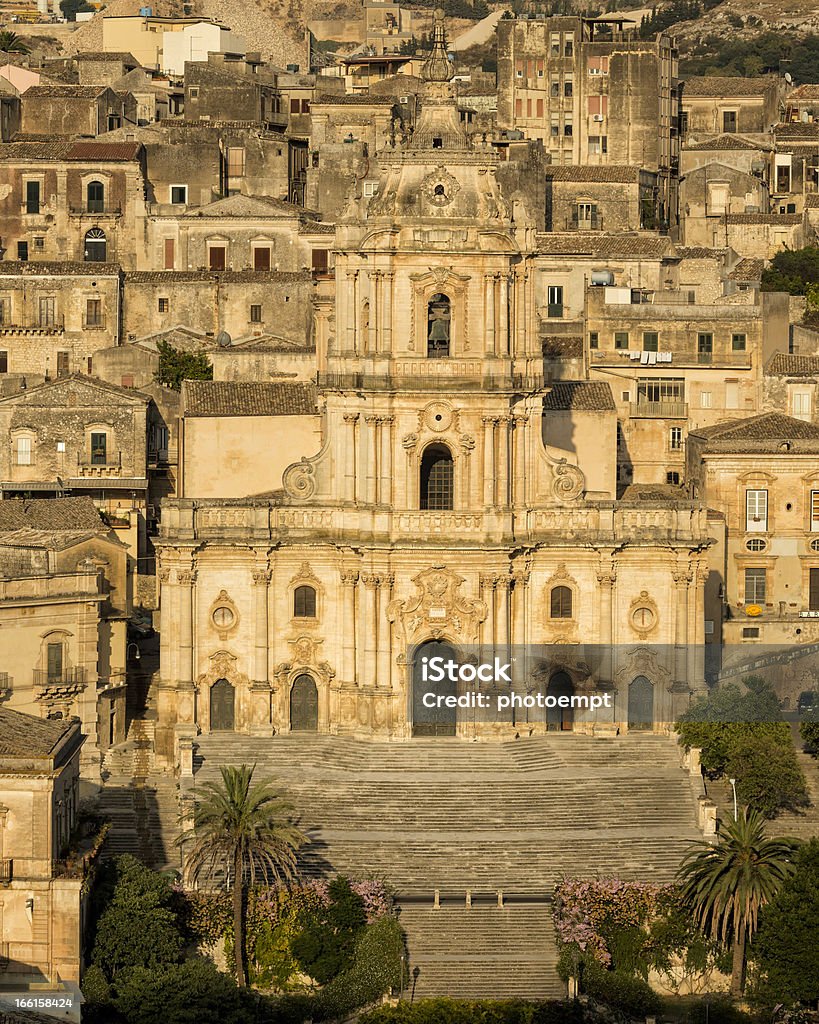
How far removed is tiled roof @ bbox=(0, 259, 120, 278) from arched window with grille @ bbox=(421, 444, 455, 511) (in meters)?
27.4

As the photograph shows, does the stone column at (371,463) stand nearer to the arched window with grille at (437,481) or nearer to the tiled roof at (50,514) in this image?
the arched window with grille at (437,481)

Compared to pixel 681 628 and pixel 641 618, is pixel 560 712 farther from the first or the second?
pixel 681 628

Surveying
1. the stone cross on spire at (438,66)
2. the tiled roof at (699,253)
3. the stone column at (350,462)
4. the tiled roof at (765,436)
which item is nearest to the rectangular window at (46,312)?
the tiled roof at (699,253)

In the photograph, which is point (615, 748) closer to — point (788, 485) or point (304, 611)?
point (304, 611)

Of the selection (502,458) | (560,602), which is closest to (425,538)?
(502,458)

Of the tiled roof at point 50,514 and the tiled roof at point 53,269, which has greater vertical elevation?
the tiled roof at point 53,269

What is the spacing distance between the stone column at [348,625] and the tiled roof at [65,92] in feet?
144

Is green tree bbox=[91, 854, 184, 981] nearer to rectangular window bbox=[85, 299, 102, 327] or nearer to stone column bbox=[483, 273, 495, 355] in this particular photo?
stone column bbox=[483, 273, 495, 355]

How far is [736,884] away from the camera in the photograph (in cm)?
7950

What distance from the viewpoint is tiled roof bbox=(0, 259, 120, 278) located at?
114 meters

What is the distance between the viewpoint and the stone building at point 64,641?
87.9m

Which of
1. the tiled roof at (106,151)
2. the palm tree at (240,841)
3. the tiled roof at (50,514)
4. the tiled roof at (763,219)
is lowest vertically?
the palm tree at (240,841)

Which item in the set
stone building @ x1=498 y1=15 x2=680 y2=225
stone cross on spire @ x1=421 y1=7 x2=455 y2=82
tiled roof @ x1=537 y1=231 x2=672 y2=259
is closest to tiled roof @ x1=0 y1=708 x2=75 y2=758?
stone cross on spire @ x1=421 y1=7 x2=455 y2=82

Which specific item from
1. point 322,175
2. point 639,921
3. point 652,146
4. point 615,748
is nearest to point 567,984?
point 639,921
